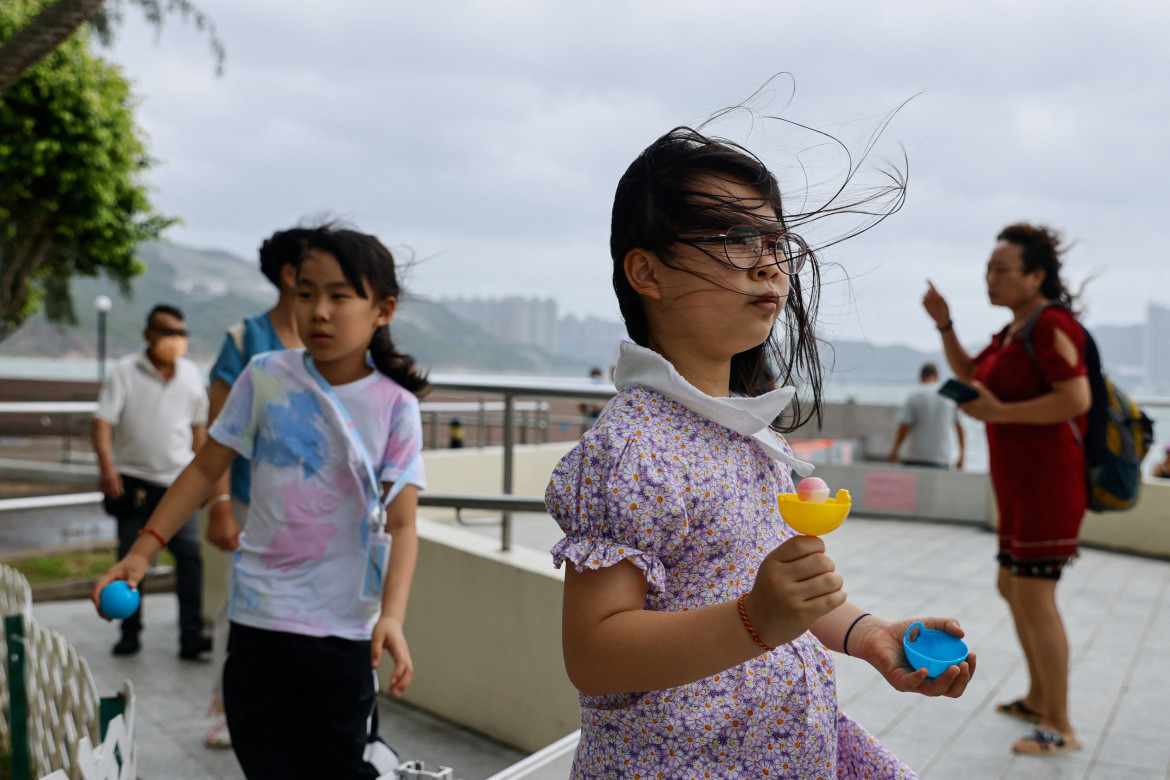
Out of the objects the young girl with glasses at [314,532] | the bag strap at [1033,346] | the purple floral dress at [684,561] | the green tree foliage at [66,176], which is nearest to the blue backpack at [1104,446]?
the bag strap at [1033,346]

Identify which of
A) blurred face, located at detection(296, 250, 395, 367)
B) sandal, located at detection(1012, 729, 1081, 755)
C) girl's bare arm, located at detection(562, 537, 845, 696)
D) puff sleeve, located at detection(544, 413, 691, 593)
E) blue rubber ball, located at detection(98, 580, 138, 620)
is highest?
blurred face, located at detection(296, 250, 395, 367)

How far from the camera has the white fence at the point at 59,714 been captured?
1.80 metres

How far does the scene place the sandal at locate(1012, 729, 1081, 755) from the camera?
2984 mm

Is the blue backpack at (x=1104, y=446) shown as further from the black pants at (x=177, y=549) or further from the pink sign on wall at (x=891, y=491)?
the pink sign on wall at (x=891, y=491)

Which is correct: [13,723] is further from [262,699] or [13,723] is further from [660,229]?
[660,229]

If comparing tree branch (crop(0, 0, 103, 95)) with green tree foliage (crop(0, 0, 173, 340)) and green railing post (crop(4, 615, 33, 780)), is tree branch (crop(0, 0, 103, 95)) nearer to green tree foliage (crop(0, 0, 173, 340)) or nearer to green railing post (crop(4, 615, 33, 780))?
green railing post (crop(4, 615, 33, 780))

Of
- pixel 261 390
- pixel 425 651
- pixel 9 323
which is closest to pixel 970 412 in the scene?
pixel 425 651

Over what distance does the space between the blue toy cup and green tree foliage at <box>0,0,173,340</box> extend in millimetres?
13299

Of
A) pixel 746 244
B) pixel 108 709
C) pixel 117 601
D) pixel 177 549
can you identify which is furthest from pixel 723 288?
pixel 177 549

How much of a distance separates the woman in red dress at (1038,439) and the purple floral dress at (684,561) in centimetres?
232

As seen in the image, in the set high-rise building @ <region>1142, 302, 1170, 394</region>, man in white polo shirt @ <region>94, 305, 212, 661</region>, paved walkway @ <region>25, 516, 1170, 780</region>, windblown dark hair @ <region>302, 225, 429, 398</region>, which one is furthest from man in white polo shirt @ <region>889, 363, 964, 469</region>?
high-rise building @ <region>1142, 302, 1170, 394</region>

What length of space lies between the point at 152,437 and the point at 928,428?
7.27 metres

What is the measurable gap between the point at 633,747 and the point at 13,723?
190 centimetres

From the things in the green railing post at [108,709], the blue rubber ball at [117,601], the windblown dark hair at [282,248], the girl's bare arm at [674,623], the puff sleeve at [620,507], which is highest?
the windblown dark hair at [282,248]
